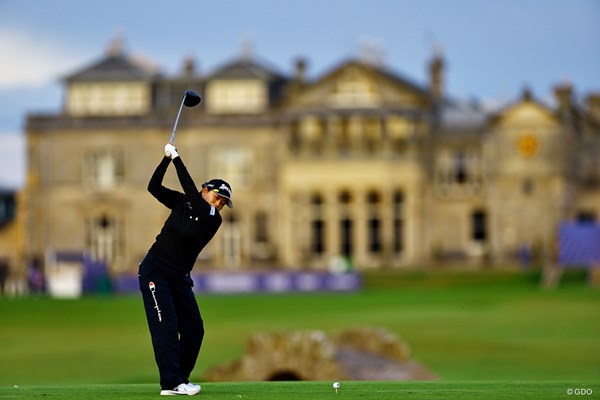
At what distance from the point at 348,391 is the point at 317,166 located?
6967 centimetres

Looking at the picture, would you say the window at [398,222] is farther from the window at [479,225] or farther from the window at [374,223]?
the window at [479,225]

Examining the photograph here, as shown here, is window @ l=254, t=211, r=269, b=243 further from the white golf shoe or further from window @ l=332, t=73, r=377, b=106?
the white golf shoe

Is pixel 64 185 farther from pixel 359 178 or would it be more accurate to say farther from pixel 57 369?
pixel 57 369

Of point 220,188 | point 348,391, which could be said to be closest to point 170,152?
point 220,188

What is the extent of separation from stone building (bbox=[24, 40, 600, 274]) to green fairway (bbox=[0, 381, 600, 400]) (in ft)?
213

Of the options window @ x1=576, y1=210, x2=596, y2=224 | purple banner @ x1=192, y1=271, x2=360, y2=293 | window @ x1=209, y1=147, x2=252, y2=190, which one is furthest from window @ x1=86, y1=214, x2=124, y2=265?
window @ x1=576, y1=210, x2=596, y2=224

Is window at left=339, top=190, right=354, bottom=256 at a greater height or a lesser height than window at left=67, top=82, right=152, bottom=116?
lesser

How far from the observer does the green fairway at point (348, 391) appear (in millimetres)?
15852

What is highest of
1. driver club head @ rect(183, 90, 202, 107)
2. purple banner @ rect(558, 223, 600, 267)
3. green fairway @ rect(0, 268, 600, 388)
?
driver club head @ rect(183, 90, 202, 107)

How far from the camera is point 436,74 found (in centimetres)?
9175

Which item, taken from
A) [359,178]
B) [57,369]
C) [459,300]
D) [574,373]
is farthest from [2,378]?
[359,178]

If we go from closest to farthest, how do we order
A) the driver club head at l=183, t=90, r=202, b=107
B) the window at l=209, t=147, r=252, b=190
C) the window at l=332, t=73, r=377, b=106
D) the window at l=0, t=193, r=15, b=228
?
the driver club head at l=183, t=90, r=202, b=107 → the window at l=332, t=73, r=377, b=106 → the window at l=209, t=147, r=252, b=190 → the window at l=0, t=193, r=15, b=228

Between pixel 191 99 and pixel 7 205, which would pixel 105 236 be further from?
pixel 191 99

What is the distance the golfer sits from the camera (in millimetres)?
16172
